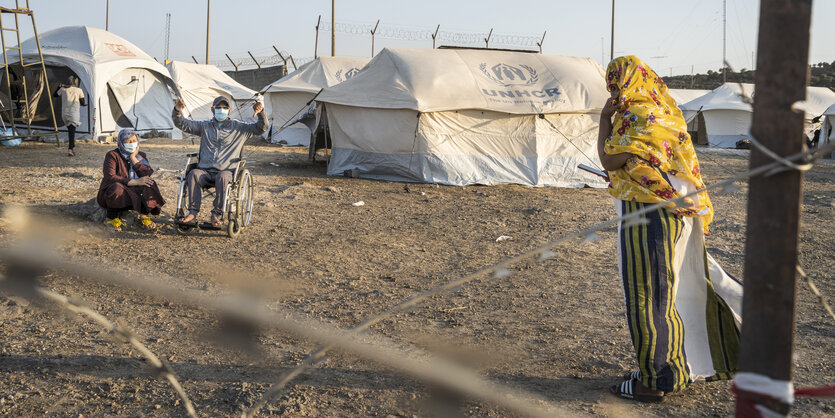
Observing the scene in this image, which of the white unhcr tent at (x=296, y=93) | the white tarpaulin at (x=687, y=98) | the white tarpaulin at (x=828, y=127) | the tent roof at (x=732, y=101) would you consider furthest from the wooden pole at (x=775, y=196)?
the white tarpaulin at (x=687, y=98)

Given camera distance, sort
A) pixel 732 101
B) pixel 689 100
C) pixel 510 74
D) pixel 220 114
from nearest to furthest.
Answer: pixel 220 114 < pixel 510 74 < pixel 732 101 < pixel 689 100

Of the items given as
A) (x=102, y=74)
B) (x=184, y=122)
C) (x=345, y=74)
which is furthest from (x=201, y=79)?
(x=184, y=122)

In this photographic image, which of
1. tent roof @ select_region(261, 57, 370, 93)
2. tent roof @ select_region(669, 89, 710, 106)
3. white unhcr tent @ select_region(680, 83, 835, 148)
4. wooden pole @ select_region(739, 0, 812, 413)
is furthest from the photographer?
tent roof @ select_region(669, 89, 710, 106)

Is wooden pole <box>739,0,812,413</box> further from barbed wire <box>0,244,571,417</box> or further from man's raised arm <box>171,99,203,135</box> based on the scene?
man's raised arm <box>171,99,203,135</box>

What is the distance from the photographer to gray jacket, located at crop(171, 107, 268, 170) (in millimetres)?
6679

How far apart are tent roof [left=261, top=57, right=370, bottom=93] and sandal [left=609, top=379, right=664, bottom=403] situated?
15326 mm

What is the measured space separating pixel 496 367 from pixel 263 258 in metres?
2.98

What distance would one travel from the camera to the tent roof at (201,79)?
18.9 meters

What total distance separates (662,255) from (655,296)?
7.4 inches

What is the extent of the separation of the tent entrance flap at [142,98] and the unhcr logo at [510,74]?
9062mm

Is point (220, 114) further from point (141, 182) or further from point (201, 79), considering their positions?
point (201, 79)

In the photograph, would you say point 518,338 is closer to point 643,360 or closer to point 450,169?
point 643,360

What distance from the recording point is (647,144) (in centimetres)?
306

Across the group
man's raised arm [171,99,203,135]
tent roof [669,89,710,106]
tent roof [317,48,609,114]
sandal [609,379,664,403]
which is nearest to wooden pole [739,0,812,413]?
sandal [609,379,664,403]
